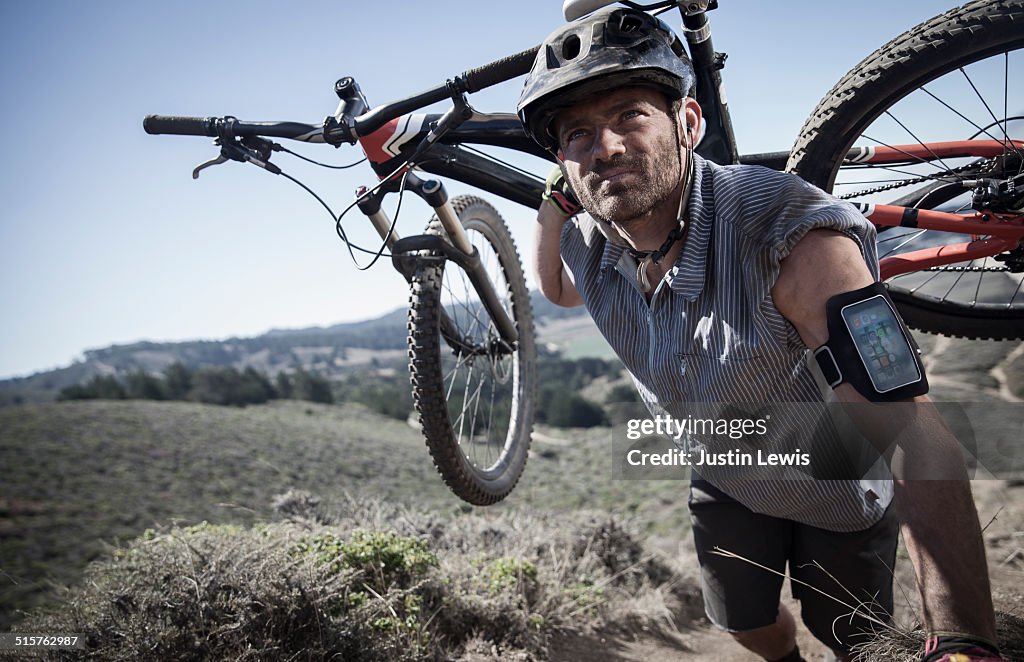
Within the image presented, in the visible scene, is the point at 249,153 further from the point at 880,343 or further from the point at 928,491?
the point at 928,491

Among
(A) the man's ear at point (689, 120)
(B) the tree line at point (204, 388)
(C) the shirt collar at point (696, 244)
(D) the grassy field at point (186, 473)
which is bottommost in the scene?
(D) the grassy field at point (186, 473)

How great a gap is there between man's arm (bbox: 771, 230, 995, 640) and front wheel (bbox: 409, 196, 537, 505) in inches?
63.2

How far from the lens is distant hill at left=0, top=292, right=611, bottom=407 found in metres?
75.1

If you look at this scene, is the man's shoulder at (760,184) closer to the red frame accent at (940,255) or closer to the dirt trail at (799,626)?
the dirt trail at (799,626)

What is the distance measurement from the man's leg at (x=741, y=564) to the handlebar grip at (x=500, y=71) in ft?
5.71

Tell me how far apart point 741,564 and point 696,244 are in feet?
4.42

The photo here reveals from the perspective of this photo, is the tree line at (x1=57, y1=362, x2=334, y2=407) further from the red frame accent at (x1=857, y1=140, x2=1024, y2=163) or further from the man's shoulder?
the man's shoulder

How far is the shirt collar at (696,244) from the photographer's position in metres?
1.83

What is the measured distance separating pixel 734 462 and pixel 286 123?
2.21 m

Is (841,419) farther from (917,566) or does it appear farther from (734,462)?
(917,566)

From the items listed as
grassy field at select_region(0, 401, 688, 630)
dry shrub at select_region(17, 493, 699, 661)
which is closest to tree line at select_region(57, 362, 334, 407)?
grassy field at select_region(0, 401, 688, 630)

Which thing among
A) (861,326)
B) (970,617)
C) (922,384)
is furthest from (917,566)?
(861,326)

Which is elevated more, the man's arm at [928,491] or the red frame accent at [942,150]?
the red frame accent at [942,150]

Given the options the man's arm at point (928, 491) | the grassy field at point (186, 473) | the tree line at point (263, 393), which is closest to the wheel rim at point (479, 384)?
the man's arm at point (928, 491)
